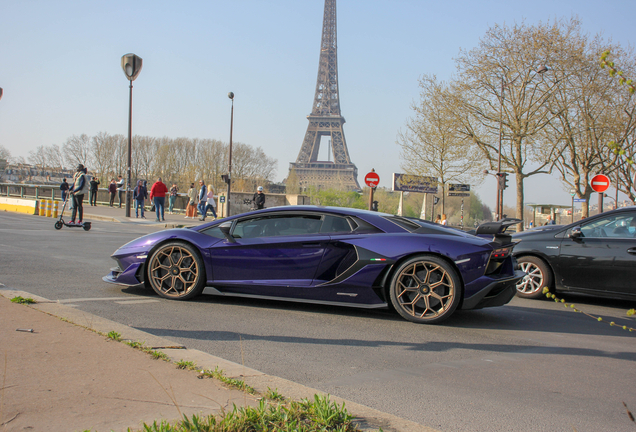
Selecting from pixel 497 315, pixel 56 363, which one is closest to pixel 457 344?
pixel 497 315

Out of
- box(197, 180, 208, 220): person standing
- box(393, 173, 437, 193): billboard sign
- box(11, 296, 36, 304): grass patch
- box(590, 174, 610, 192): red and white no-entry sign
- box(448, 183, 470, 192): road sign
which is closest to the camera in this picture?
box(11, 296, 36, 304): grass patch

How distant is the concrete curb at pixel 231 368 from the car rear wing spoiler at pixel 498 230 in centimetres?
319

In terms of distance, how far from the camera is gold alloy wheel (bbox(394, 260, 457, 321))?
5254 mm

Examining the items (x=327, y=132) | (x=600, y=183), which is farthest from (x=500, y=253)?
(x=327, y=132)

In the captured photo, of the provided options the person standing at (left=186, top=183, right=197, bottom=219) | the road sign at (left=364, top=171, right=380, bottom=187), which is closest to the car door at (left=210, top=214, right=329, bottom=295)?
the road sign at (left=364, top=171, right=380, bottom=187)

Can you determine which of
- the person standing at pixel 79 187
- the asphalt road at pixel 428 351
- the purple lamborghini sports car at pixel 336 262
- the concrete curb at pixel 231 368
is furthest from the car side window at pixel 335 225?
the person standing at pixel 79 187

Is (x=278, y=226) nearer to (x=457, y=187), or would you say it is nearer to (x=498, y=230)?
(x=498, y=230)

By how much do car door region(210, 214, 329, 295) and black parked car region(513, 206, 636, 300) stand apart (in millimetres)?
3379

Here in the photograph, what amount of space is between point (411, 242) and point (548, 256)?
2835 mm

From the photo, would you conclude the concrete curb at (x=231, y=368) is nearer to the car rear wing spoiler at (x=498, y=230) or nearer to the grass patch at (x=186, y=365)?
the grass patch at (x=186, y=365)

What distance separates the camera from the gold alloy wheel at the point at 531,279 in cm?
729

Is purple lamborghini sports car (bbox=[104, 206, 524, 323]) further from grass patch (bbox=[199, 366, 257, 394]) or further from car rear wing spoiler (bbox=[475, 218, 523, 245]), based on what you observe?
grass patch (bbox=[199, 366, 257, 394])

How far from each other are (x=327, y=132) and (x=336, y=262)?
103 metres

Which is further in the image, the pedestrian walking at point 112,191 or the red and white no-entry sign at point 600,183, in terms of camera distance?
the pedestrian walking at point 112,191
